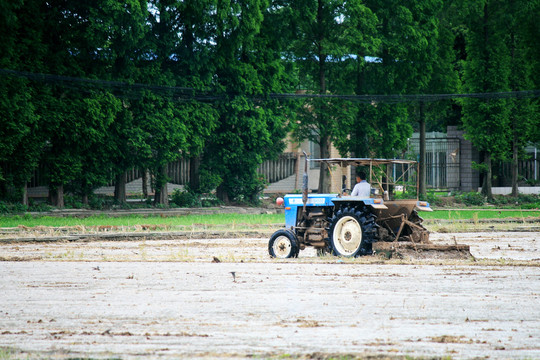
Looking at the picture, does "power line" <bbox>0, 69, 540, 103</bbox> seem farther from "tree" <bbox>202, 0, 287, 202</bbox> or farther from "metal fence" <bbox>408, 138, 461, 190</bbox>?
"metal fence" <bbox>408, 138, 461, 190</bbox>

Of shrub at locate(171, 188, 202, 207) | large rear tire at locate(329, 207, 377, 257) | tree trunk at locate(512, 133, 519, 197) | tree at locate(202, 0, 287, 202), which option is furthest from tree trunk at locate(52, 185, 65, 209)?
tree trunk at locate(512, 133, 519, 197)

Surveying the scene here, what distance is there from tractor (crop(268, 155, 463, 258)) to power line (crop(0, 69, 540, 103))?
19.1 m

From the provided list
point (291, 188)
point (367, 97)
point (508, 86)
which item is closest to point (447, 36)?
point (508, 86)

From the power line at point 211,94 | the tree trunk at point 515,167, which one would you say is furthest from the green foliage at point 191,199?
the tree trunk at point 515,167

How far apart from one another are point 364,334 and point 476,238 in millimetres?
16018

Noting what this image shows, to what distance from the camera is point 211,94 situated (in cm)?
4075

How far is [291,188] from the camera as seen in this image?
50.0 m

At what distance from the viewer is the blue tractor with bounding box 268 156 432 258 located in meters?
→ 17.6

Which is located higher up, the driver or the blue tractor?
the driver

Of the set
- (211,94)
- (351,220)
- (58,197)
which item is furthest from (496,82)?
(351,220)

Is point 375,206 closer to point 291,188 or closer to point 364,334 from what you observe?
point 364,334

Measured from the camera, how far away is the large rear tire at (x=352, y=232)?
17.4m

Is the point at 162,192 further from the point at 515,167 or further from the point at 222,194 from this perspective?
the point at 515,167

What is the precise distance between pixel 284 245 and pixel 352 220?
1.78 meters
